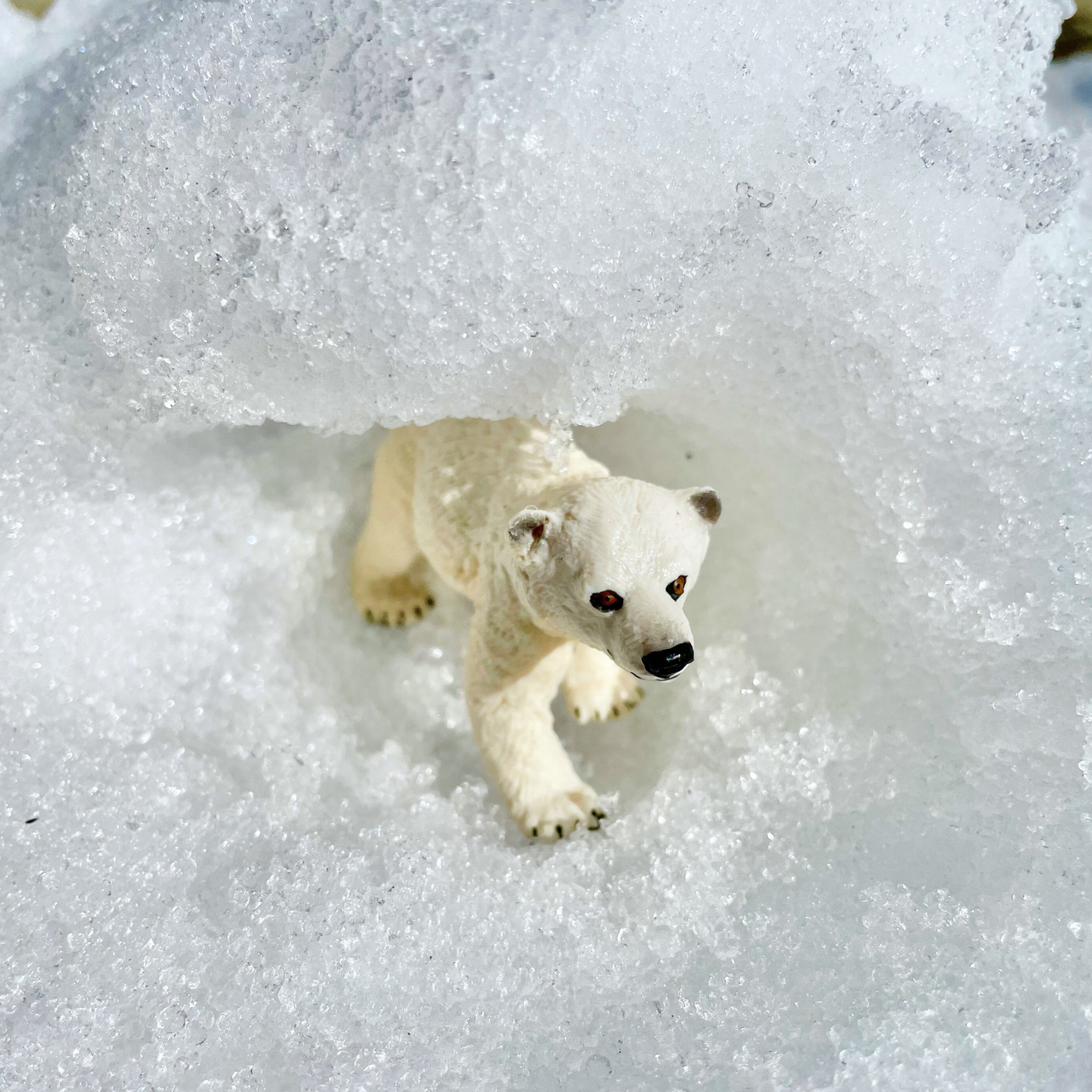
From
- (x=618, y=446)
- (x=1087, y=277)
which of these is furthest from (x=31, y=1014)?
(x=1087, y=277)

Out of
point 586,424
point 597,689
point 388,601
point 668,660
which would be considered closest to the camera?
point 668,660

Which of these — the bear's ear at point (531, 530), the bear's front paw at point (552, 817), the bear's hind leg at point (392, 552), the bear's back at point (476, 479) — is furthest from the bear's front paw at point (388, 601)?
the bear's ear at point (531, 530)

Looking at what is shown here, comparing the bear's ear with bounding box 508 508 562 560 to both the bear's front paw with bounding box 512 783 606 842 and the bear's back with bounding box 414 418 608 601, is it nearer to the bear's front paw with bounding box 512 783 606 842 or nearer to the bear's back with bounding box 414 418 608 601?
the bear's back with bounding box 414 418 608 601

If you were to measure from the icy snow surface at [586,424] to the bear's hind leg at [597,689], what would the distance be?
0.13 metres

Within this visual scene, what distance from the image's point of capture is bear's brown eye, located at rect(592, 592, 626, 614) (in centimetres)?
70

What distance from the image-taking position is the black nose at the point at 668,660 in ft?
2.17

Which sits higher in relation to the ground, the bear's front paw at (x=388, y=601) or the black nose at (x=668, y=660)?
the black nose at (x=668, y=660)

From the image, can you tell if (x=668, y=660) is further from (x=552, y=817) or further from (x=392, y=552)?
(x=392, y=552)

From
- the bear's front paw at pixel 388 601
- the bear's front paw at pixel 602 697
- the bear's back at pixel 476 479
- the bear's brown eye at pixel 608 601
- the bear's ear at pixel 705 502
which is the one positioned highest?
the bear's ear at pixel 705 502

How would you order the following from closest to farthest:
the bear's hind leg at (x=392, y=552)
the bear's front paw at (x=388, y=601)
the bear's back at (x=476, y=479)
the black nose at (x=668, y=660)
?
the black nose at (x=668, y=660) → the bear's back at (x=476, y=479) → the bear's hind leg at (x=392, y=552) → the bear's front paw at (x=388, y=601)

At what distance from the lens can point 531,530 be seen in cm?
71

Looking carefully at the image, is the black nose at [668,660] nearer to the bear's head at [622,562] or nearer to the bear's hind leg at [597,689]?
the bear's head at [622,562]

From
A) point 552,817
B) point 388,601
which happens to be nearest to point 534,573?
point 552,817

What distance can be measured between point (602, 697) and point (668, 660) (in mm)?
335
